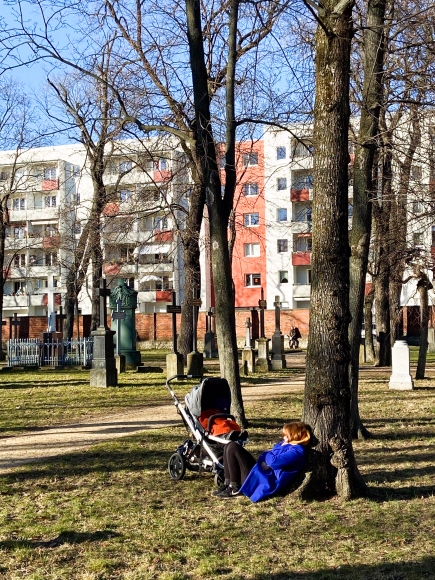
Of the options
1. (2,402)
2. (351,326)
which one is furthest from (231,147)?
(2,402)

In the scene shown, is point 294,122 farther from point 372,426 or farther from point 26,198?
point 26,198

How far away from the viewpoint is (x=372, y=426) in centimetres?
1403

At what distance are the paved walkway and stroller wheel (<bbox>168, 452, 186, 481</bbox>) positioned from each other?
6.91ft

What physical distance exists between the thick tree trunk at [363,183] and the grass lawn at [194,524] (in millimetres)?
1160

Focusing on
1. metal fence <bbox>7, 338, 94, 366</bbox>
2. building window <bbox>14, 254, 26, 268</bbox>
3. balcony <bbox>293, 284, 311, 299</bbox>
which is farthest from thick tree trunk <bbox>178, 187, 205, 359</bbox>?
building window <bbox>14, 254, 26, 268</bbox>

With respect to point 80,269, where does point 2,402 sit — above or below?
below

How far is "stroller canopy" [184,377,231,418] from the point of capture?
9680 millimetres

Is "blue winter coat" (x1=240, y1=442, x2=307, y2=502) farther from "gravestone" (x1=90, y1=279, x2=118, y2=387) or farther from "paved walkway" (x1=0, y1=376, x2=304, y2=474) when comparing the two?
"gravestone" (x1=90, y1=279, x2=118, y2=387)

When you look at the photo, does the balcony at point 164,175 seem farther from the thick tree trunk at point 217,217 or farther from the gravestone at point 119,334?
the thick tree trunk at point 217,217

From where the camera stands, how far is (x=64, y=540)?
281 inches

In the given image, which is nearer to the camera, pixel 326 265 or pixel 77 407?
pixel 326 265

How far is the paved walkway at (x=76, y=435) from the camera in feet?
38.0

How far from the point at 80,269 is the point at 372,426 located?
27151 mm

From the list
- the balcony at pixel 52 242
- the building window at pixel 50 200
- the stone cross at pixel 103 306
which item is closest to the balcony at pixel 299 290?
the building window at pixel 50 200
